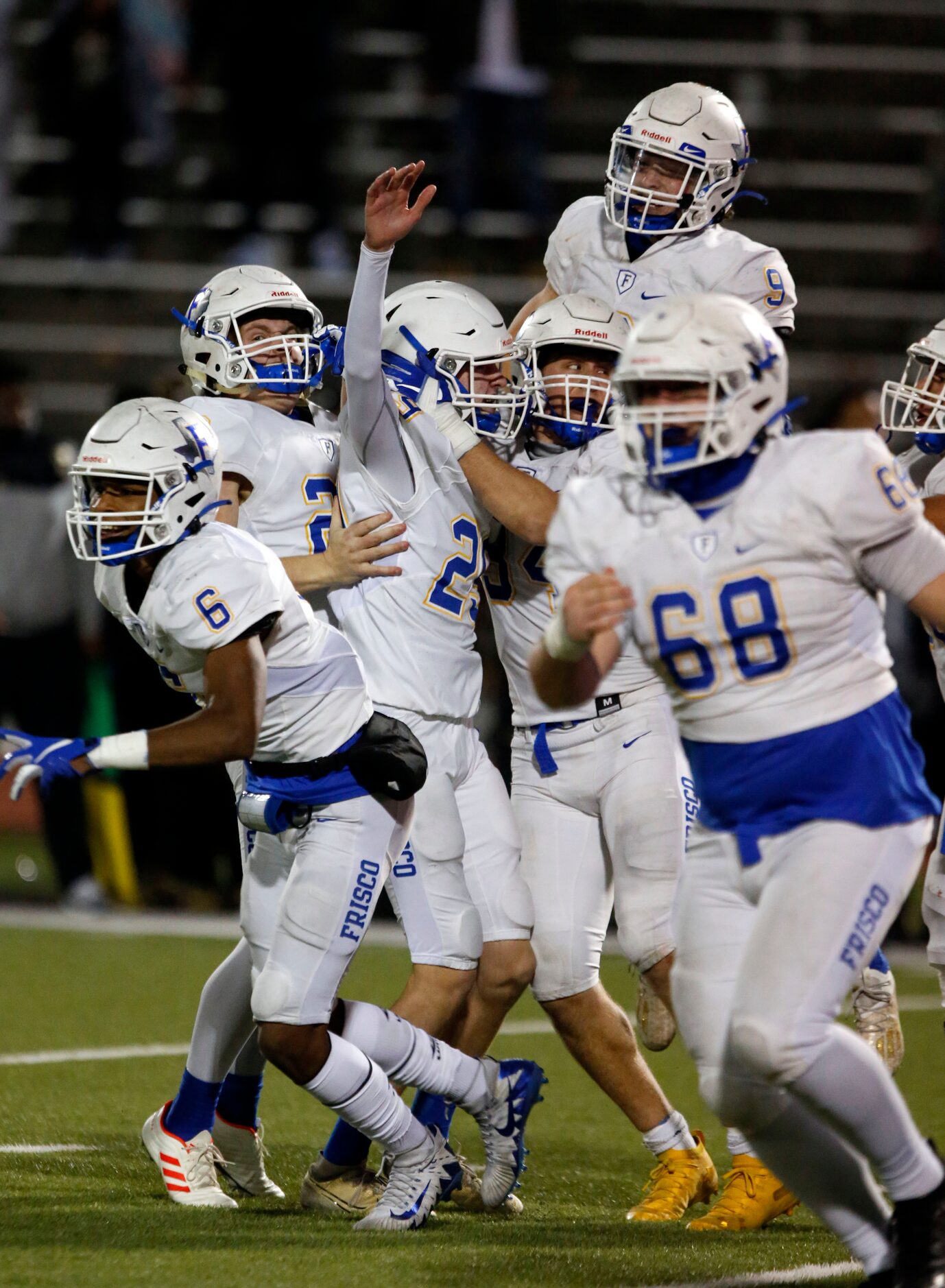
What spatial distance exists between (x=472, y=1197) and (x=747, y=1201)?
62 centimetres

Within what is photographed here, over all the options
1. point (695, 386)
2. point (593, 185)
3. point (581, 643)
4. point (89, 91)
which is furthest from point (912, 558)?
point (593, 185)

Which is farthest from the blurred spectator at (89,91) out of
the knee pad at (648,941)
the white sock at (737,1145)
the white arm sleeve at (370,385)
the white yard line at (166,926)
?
the white sock at (737,1145)

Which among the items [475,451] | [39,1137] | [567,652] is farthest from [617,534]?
[39,1137]

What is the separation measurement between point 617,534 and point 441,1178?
1.64m

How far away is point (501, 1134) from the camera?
433cm

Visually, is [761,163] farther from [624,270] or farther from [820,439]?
[820,439]

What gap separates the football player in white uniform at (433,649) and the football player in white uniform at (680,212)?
46 centimetres

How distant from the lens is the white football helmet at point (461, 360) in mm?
4504

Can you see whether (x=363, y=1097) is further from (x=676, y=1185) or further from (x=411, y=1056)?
(x=676, y=1185)

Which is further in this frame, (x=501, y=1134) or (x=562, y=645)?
(x=501, y=1134)

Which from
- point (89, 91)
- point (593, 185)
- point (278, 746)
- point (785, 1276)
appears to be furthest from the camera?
point (593, 185)

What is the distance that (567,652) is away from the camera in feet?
11.3

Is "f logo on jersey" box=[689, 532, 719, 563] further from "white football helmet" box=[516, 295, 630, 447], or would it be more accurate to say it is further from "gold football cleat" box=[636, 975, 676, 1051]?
"gold football cleat" box=[636, 975, 676, 1051]

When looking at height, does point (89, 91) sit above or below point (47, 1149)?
above
